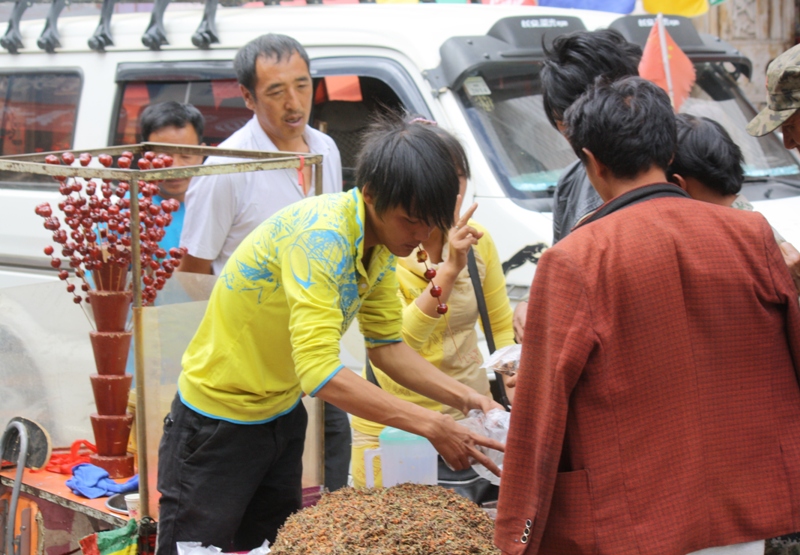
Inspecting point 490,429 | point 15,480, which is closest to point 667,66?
point 490,429

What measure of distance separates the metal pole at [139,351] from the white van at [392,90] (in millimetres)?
1640

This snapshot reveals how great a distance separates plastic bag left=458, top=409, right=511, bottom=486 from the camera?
220 centimetres

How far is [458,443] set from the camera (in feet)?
6.89

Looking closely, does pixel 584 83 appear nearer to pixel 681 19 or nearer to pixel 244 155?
pixel 244 155

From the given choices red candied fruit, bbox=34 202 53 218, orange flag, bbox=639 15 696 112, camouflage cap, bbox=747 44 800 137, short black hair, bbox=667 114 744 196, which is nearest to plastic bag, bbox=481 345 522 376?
short black hair, bbox=667 114 744 196

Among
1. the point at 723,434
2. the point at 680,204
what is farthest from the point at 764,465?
the point at 680,204

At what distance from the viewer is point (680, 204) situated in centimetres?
177

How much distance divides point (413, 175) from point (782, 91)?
2.93 feet

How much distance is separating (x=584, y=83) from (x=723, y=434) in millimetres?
1157

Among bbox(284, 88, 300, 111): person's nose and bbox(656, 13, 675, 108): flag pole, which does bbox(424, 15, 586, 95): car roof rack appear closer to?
bbox(656, 13, 675, 108): flag pole

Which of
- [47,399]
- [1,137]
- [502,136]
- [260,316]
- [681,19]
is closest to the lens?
[260,316]

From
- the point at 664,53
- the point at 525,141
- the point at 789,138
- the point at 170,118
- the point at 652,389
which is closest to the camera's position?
the point at 652,389

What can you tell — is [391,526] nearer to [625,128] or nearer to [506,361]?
[506,361]

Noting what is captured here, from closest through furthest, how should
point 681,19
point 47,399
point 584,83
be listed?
point 584,83, point 47,399, point 681,19
